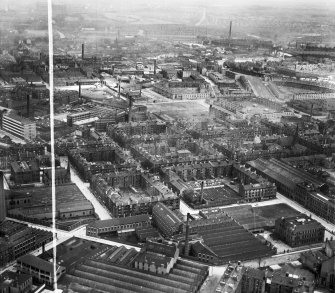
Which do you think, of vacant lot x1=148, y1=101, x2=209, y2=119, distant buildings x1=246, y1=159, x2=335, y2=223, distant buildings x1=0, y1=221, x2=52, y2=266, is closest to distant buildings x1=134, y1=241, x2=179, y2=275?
distant buildings x1=0, y1=221, x2=52, y2=266

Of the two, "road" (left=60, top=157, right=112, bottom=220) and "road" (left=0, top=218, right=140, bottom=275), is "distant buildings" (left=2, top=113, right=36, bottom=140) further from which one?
"road" (left=0, top=218, right=140, bottom=275)

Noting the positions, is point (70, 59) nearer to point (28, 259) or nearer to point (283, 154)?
point (283, 154)

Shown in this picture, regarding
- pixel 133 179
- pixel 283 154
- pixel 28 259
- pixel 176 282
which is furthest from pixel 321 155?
pixel 28 259

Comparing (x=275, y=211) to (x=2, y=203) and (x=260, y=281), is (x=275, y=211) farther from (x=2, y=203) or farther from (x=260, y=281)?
(x=2, y=203)

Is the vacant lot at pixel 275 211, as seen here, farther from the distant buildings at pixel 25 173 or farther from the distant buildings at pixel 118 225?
the distant buildings at pixel 25 173

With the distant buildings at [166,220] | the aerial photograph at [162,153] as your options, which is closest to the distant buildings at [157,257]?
the aerial photograph at [162,153]

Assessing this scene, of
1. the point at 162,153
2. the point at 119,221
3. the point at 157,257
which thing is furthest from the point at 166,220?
the point at 162,153
